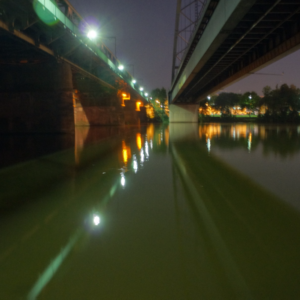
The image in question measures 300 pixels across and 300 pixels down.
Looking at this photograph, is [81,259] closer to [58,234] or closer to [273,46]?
[58,234]

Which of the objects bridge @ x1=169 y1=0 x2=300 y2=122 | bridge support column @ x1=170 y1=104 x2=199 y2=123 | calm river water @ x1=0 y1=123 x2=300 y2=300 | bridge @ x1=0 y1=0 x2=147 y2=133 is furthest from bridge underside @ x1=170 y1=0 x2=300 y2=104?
bridge support column @ x1=170 y1=104 x2=199 y2=123

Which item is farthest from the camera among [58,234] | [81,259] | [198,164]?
[198,164]

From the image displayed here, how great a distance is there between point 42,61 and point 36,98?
3.01 metres

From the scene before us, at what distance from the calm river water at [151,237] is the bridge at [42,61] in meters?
12.9

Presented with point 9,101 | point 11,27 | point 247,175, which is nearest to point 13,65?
point 9,101

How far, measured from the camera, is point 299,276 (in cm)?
351

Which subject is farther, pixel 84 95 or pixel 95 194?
pixel 84 95

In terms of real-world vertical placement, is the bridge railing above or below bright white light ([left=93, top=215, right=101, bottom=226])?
above

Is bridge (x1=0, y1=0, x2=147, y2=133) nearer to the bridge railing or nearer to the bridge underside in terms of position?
the bridge railing

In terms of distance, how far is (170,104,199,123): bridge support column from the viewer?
74350 mm

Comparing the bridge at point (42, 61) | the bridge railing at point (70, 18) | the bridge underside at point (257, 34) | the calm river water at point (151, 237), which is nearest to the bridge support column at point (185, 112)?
the bridge at point (42, 61)

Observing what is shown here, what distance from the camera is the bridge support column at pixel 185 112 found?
7435cm

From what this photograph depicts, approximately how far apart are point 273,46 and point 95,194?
15.9m

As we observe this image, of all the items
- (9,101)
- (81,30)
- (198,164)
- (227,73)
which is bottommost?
(198,164)
